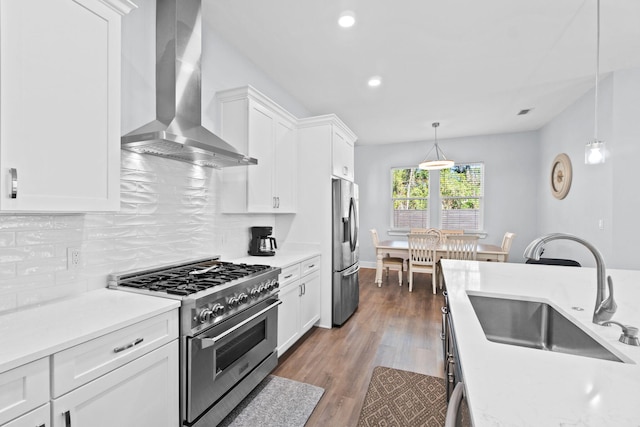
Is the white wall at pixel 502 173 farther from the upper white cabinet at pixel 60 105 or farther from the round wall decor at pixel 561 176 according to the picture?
the upper white cabinet at pixel 60 105

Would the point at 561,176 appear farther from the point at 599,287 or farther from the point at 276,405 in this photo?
the point at 276,405

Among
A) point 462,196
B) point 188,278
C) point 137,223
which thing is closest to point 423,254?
point 462,196

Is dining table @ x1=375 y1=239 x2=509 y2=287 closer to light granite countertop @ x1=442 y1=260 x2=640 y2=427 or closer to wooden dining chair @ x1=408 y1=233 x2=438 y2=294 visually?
wooden dining chair @ x1=408 y1=233 x2=438 y2=294

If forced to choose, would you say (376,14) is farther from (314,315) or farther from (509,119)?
(509,119)

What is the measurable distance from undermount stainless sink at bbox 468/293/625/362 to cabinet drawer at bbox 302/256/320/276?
1.70m

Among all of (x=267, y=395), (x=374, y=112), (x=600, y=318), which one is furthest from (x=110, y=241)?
(x=374, y=112)

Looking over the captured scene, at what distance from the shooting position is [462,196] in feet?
20.6

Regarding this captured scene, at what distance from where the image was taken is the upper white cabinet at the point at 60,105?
1124mm

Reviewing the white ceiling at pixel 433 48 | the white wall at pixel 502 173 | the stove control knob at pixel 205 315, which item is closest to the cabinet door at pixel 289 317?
the stove control knob at pixel 205 315

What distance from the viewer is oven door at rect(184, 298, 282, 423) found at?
5.08 feet

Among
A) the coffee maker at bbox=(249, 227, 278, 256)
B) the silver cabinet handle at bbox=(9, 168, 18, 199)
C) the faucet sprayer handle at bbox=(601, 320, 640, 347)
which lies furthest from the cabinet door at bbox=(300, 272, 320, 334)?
the faucet sprayer handle at bbox=(601, 320, 640, 347)

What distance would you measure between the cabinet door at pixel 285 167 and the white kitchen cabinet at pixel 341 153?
1.46ft

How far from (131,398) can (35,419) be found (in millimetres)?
352

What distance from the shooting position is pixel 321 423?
1864 millimetres
